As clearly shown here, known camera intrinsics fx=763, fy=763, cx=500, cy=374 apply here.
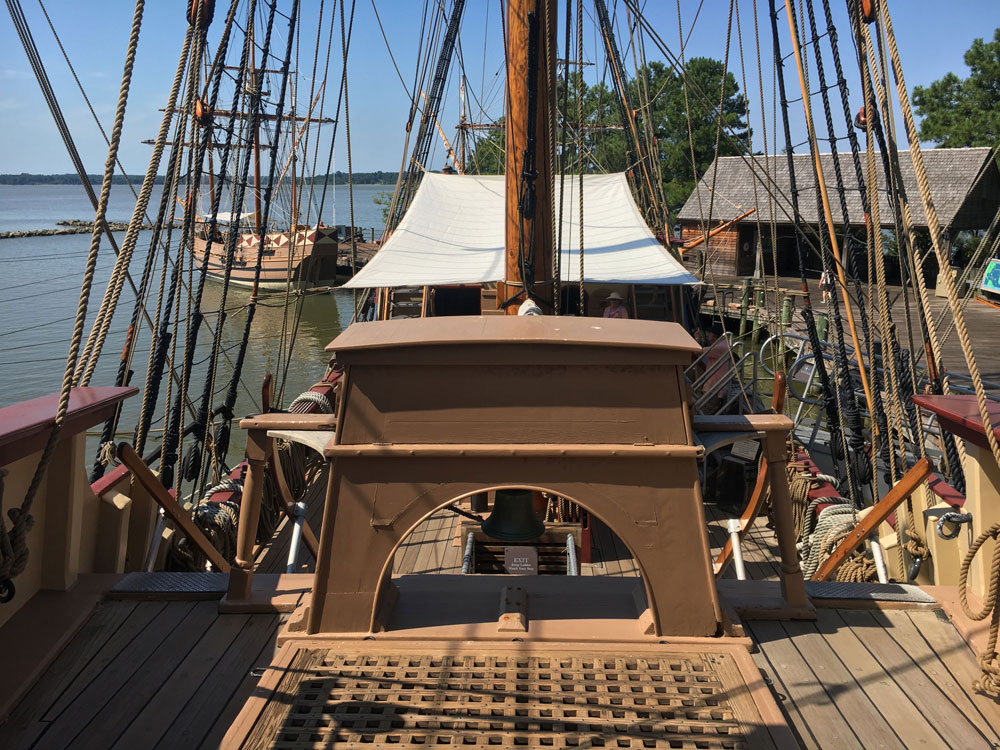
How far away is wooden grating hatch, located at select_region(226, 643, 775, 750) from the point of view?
2258 mm

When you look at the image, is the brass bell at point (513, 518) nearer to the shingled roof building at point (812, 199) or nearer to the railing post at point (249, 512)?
the railing post at point (249, 512)

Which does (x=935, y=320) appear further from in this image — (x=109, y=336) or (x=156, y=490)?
(x=109, y=336)

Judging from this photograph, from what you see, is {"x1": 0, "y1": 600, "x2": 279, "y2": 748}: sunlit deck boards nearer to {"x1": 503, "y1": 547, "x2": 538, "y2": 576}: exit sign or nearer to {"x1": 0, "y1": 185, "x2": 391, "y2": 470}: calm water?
{"x1": 503, "y1": 547, "x2": 538, "y2": 576}: exit sign

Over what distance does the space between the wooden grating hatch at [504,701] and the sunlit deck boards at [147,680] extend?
0.30 meters

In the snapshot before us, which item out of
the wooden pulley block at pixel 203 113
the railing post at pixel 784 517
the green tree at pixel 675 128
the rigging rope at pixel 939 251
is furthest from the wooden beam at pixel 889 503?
the green tree at pixel 675 128

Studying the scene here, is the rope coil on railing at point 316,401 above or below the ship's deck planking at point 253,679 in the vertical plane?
above

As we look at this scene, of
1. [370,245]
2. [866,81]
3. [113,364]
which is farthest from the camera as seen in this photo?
[370,245]

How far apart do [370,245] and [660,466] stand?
43458 millimetres

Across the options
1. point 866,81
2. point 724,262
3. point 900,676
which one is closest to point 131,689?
point 900,676

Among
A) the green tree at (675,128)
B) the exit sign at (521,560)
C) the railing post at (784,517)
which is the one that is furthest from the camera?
the green tree at (675,128)

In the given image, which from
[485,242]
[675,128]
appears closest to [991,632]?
[485,242]

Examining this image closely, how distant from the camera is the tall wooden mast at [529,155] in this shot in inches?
199

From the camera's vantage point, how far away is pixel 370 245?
146 ft

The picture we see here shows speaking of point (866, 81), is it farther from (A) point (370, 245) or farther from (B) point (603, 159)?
(A) point (370, 245)
